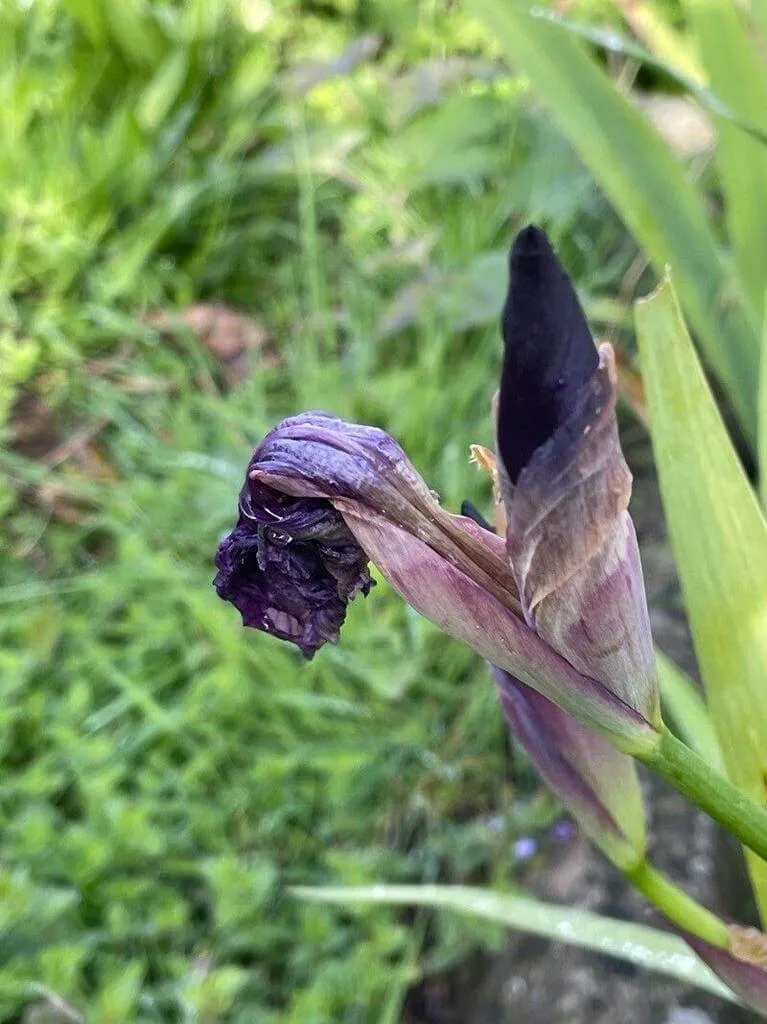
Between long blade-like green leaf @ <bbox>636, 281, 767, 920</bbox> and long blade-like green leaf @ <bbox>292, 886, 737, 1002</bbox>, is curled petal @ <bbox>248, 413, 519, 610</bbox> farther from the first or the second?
long blade-like green leaf @ <bbox>292, 886, 737, 1002</bbox>

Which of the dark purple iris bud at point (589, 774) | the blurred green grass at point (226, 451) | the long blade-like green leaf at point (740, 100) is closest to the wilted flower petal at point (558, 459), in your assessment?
the dark purple iris bud at point (589, 774)

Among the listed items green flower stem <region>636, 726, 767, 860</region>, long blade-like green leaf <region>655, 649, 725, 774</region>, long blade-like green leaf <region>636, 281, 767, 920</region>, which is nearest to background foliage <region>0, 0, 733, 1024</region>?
long blade-like green leaf <region>655, 649, 725, 774</region>

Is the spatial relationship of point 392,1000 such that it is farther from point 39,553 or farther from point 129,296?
point 129,296

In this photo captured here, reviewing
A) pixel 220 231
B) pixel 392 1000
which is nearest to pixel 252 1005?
pixel 392 1000

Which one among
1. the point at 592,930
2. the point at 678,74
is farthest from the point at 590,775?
the point at 678,74

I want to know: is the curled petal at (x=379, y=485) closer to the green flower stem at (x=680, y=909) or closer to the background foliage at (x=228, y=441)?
the green flower stem at (x=680, y=909)

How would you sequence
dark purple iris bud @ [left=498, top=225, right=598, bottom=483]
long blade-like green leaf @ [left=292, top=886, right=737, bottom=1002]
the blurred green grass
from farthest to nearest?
1. the blurred green grass
2. long blade-like green leaf @ [left=292, top=886, right=737, bottom=1002]
3. dark purple iris bud @ [left=498, top=225, right=598, bottom=483]
